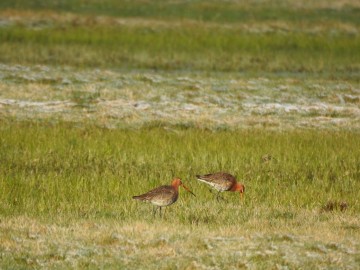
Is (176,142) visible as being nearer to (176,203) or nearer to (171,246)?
(176,203)

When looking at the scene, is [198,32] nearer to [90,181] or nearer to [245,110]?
[245,110]

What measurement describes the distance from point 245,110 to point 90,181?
13.6 meters

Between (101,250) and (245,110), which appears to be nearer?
(101,250)

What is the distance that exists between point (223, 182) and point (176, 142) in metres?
7.08

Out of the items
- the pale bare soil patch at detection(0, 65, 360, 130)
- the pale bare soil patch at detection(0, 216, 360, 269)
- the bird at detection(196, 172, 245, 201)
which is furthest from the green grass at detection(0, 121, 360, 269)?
the pale bare soil patch at detection(0, 65, 360, 130)

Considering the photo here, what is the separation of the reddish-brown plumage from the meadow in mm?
298

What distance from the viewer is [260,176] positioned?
2255cm

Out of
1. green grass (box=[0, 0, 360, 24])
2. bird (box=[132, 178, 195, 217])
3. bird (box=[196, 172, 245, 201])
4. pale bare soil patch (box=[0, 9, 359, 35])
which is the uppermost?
bird (box=[132, 178, 195, 217])

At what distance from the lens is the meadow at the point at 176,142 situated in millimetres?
15617

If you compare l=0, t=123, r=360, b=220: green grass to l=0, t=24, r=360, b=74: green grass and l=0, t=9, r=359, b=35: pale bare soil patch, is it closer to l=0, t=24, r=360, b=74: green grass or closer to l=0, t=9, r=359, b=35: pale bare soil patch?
l=0, t=24, r=360, b=74: green grass

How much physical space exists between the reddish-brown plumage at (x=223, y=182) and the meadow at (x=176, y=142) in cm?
30

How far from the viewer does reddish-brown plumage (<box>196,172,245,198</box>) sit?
19.7 m

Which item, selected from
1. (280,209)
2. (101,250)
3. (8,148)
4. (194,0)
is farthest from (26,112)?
(194,0)

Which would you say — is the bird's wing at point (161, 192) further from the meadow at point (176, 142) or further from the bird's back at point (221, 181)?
the bird's back at point (221, 181)
